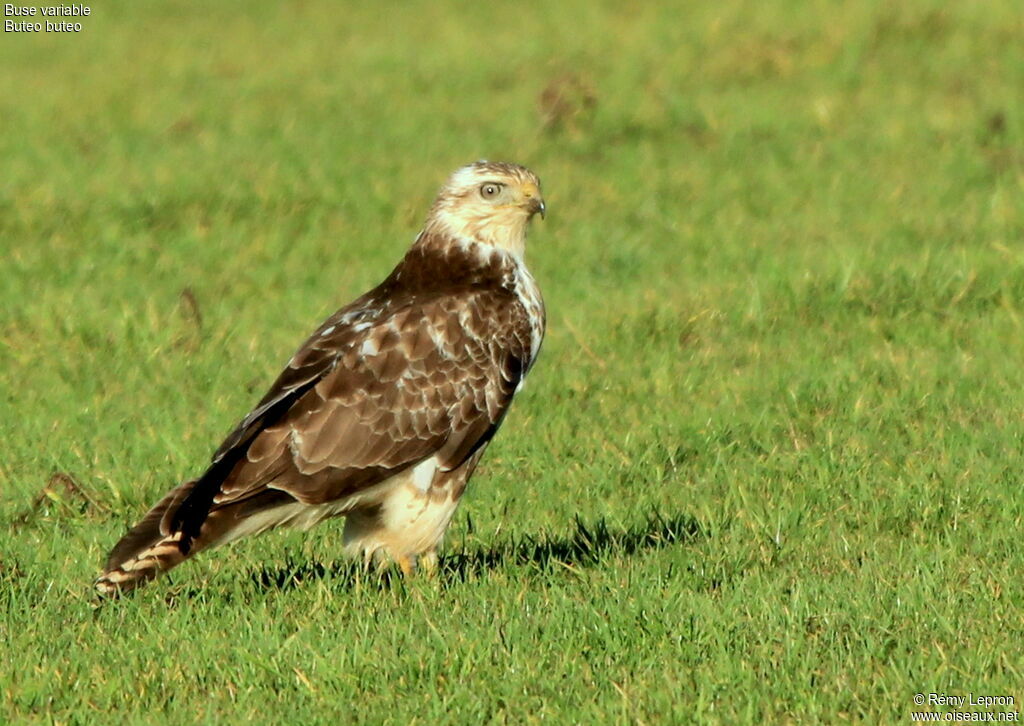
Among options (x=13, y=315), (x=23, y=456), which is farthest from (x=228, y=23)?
(x=23, y=456)

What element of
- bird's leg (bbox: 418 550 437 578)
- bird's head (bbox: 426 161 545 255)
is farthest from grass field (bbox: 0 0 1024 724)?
bird's head (bbox: 426 161 545 255)

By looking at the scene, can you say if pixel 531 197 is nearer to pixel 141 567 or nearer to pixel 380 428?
pixel 380 428

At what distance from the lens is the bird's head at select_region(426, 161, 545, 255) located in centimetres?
750

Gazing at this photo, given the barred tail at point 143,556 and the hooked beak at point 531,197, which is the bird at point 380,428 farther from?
the hooked beak at point 531,197

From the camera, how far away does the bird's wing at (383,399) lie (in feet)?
22.1

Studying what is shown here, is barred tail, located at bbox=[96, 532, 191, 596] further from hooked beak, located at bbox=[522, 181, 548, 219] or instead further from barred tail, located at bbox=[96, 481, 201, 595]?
hooked beak, located at bbox=[522, 181, 548, 219]

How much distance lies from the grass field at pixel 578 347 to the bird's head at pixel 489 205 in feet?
4.51

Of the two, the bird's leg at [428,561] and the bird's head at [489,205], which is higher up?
the bird's head at [489,205]

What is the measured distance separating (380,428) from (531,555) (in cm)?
83

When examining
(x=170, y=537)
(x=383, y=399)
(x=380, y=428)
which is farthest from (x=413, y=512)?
(x=170, y=537)

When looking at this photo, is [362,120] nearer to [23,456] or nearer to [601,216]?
[601,216]

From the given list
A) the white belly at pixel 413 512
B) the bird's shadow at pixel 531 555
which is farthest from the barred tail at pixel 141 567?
the white belly at pixel 413 512

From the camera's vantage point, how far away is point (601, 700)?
5363mm

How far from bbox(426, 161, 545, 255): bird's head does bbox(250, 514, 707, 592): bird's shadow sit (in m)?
1.33
